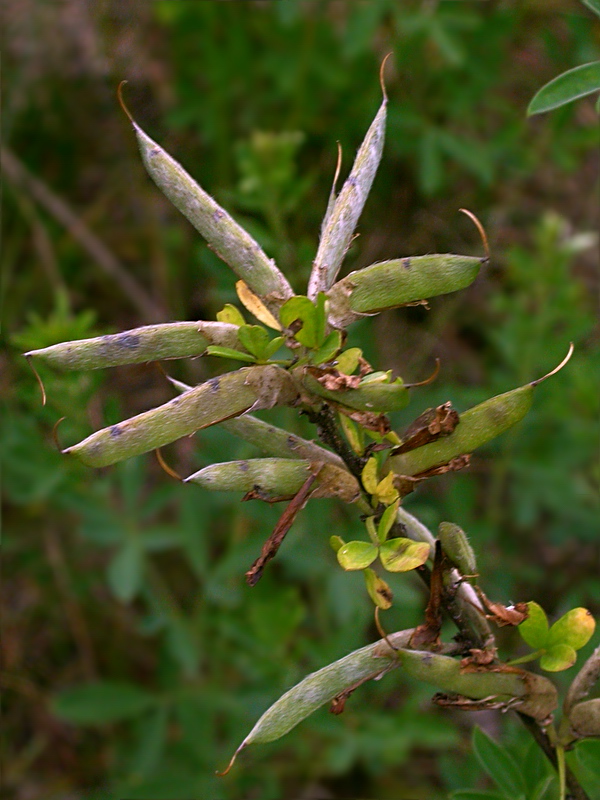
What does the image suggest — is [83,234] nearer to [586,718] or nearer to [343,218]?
[343,218]

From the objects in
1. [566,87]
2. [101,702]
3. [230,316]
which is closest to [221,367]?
[101,702]

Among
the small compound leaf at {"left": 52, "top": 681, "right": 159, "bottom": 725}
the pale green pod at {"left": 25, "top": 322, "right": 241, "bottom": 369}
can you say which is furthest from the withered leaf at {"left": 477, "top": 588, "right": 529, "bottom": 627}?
the small compound leaf at {"left": 52, "top": 681, "right": 159, "bottom": 725}

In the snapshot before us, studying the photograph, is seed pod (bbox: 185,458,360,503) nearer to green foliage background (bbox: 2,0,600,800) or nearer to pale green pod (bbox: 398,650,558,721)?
pale green pod (bbox: 398,650,558,721)

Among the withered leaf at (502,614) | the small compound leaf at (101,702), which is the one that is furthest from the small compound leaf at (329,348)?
the small compound leaf at (101,702)

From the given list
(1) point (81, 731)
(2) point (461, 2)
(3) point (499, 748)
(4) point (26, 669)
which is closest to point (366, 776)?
(1) point (81, 731)

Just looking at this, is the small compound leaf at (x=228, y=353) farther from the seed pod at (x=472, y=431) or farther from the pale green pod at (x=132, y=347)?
the seed pod at (x=472, y=431)
